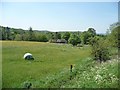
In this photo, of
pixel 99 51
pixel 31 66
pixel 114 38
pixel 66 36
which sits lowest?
pixel 31 66

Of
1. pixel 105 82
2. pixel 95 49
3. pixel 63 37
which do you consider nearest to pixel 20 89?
pixel 105 82

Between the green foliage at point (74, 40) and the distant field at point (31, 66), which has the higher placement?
the green foliage at point (74, 40)

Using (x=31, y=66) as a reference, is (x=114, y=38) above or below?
above

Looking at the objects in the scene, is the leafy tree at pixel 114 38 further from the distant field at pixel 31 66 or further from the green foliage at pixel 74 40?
the green foliage at pixel 74 40

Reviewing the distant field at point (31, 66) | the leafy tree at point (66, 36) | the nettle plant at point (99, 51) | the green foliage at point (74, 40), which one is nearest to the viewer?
the distant field at point (31, 66)

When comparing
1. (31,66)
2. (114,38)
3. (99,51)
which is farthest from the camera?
(114,38)

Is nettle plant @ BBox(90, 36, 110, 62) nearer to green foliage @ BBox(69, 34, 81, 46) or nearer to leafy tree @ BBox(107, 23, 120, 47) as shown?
leafy tree @ BBox(107, 23, 120, 47)

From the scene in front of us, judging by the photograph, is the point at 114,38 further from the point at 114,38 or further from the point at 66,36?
the point at 66,36

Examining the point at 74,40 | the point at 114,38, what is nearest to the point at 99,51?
the point at 114,38

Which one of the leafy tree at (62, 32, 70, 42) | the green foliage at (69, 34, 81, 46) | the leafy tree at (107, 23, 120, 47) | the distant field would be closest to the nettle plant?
the distant field

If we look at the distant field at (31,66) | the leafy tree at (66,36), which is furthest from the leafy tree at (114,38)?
the leafy tree at (66,36)

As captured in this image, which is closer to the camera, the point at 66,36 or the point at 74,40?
the point at 74,40

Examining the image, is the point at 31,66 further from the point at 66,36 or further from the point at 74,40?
the point at 66,36

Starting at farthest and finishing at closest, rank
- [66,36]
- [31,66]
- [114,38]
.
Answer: [66,36] → [114,38] → [31,66]
